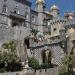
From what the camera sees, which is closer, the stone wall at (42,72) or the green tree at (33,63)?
the stone wall at (42,72)

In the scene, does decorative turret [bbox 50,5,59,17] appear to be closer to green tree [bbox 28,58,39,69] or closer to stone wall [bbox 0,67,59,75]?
green tree [bbox 28,58,39,69]

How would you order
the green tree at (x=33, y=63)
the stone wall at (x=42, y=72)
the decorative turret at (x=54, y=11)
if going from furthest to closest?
the decorative turret at (x=54, y=11)
the green tree at (x=33, y=63)
the stone wall at (x=42, y=72)

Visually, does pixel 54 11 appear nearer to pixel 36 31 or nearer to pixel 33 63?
pixel 36 31

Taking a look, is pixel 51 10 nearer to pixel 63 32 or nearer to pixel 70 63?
pixel 63 32

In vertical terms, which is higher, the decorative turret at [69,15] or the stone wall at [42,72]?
the decorative turret at [69,15]

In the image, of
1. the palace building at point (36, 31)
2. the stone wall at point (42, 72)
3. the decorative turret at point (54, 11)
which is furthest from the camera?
the decorative turret at point (54, 11)

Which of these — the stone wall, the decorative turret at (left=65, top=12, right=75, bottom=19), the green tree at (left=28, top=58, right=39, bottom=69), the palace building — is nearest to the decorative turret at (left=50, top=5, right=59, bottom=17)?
the palace building

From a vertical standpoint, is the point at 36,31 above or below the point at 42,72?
above

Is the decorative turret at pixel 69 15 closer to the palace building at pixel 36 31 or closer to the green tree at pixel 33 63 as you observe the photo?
the palace building at pixel 36 31

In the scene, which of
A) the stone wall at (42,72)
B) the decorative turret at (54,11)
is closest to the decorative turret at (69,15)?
the decorative turret at (54,11)

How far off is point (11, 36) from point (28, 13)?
764 inches

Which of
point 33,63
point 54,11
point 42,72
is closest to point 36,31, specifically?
point 54,11

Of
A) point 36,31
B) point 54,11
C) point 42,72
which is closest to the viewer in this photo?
point 42,72

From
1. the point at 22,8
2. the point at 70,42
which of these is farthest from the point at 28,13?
the point at 70,42
